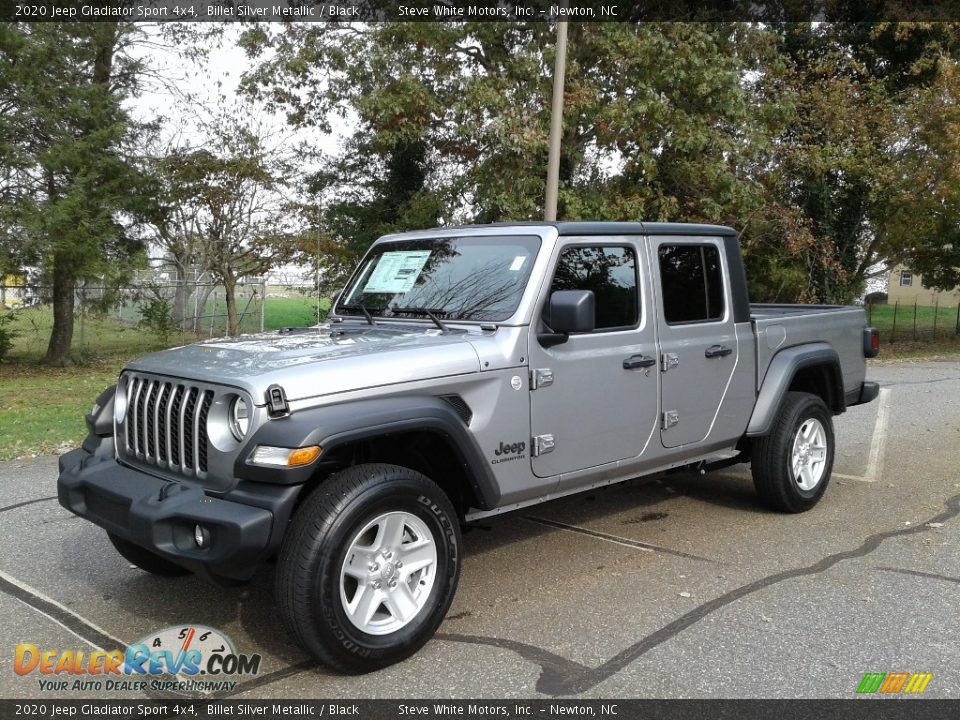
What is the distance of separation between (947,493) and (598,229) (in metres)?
3.90

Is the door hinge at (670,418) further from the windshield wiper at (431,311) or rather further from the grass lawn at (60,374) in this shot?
the grass lawn at (60,374)

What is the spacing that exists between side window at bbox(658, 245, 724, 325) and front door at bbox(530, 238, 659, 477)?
0.21 m

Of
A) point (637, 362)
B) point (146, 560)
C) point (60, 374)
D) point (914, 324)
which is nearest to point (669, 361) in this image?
point (637, 362)

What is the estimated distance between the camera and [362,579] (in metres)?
3.56

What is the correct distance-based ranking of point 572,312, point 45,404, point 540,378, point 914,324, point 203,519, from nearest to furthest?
point 203,519 → point 572,312 → point 540,378 → point 45,404 → point 914,324

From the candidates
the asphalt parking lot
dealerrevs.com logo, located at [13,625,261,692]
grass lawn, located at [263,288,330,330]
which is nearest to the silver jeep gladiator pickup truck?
the asphalt parking lot

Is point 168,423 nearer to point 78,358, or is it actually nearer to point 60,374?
point 60,374

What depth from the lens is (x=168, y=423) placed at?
12.3 ft

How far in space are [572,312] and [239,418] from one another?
1.59 m

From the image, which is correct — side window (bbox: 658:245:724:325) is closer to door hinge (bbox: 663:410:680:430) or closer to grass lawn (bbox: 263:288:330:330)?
door hinge (bbox: 663:410:680:430)

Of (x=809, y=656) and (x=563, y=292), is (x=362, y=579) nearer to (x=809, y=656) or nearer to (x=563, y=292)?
(x=563, y=292)

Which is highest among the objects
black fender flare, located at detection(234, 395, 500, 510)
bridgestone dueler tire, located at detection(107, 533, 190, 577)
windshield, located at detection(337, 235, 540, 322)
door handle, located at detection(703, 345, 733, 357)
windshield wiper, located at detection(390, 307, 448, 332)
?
windshield, located at detection(337, 235, 540, 322)

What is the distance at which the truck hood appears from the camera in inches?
138

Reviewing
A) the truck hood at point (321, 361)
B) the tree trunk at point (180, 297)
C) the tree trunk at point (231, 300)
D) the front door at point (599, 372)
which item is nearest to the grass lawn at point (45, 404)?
the tree trunk at point (180, 297)
